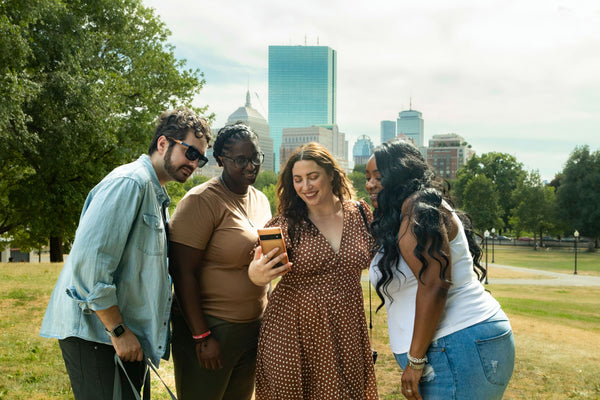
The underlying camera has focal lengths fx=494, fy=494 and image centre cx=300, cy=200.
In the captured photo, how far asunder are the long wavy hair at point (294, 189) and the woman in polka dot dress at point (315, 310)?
0.04 feet

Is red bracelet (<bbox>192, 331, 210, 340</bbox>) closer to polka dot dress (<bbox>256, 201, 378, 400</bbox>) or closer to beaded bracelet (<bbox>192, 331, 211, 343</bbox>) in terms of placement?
beaded bracelet (<bbox>192, 331, 211, 343</bbox>)

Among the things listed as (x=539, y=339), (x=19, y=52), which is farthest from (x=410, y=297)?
(x=19, y=52)

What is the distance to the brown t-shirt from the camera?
9.91 ft

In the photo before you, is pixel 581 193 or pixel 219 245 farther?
pixel 581 193

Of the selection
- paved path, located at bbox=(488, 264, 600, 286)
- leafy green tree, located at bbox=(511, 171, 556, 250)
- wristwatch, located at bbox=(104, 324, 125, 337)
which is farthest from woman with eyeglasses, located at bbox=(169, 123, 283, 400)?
leafy green tree, located at bbox=(511, 171, 556, 250)

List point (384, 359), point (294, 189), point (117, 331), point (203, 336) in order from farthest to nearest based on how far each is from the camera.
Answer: point (384, 359) → point (294, 189) → point (203, 336) → point (117, 331)

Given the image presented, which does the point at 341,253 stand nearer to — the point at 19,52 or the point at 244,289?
the point at 244,289

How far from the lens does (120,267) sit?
8.71ft

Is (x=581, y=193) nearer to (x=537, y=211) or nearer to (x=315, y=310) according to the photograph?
(x=537, y=211)

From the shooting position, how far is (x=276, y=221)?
3.09 m

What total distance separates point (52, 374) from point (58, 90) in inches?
438

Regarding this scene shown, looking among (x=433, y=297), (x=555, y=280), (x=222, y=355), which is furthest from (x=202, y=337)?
(x=555, y=280)

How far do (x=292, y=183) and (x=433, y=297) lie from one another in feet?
4.07

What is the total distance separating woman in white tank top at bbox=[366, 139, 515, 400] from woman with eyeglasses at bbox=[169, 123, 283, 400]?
1.00 meters
